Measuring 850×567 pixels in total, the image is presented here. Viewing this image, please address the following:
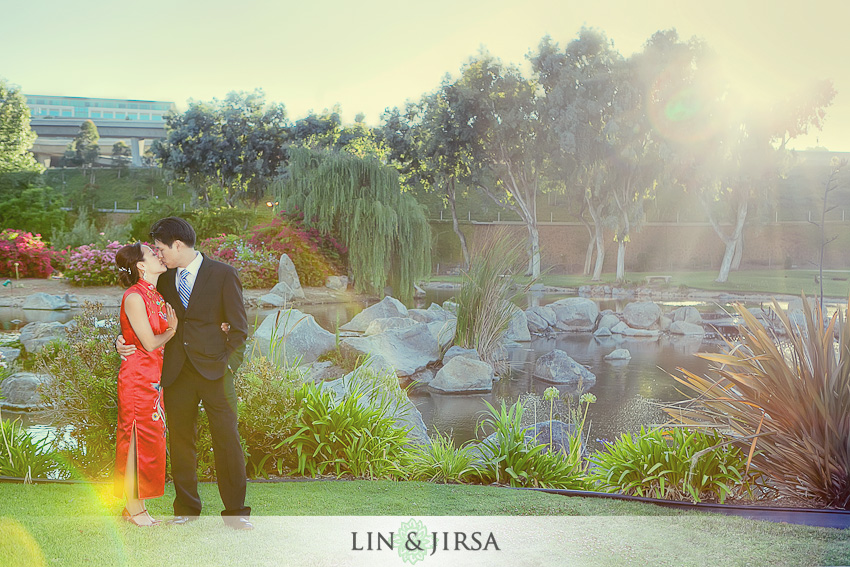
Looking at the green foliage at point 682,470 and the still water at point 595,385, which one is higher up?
the green foliage at point 682,470

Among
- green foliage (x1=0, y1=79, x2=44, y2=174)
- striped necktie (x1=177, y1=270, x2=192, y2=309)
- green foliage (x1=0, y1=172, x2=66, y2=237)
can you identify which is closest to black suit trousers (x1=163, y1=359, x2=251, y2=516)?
striped necktie (x1=177, y1=270, x2=192, y2=309)

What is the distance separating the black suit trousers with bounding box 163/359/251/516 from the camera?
3.04 m

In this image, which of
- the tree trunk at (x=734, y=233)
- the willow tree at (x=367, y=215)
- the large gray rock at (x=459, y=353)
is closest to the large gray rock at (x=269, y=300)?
the willow tree at (x=367, y=215)

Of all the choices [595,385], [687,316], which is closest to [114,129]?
[687,316]

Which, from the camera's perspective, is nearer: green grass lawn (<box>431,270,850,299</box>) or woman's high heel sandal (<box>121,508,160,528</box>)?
woman's high heel sandal (<box>121,508,160,528</box>)

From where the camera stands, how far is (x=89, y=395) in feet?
13.0

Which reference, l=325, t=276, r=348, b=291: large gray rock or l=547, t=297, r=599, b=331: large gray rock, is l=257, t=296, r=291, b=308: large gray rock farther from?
l=547, t=297, r=599, b=331: large gray rock

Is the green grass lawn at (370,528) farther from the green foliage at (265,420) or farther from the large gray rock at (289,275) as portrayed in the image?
the large gray rock at (289,275)

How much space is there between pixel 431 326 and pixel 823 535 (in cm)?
848

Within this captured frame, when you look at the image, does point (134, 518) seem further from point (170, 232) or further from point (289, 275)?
point (289, 275)

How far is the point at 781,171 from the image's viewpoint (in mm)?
25312

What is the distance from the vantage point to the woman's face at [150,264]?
10.2ft

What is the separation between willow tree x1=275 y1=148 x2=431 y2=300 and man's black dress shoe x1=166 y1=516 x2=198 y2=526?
1475 centimetres

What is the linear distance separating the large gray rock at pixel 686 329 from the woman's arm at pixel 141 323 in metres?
12.6
